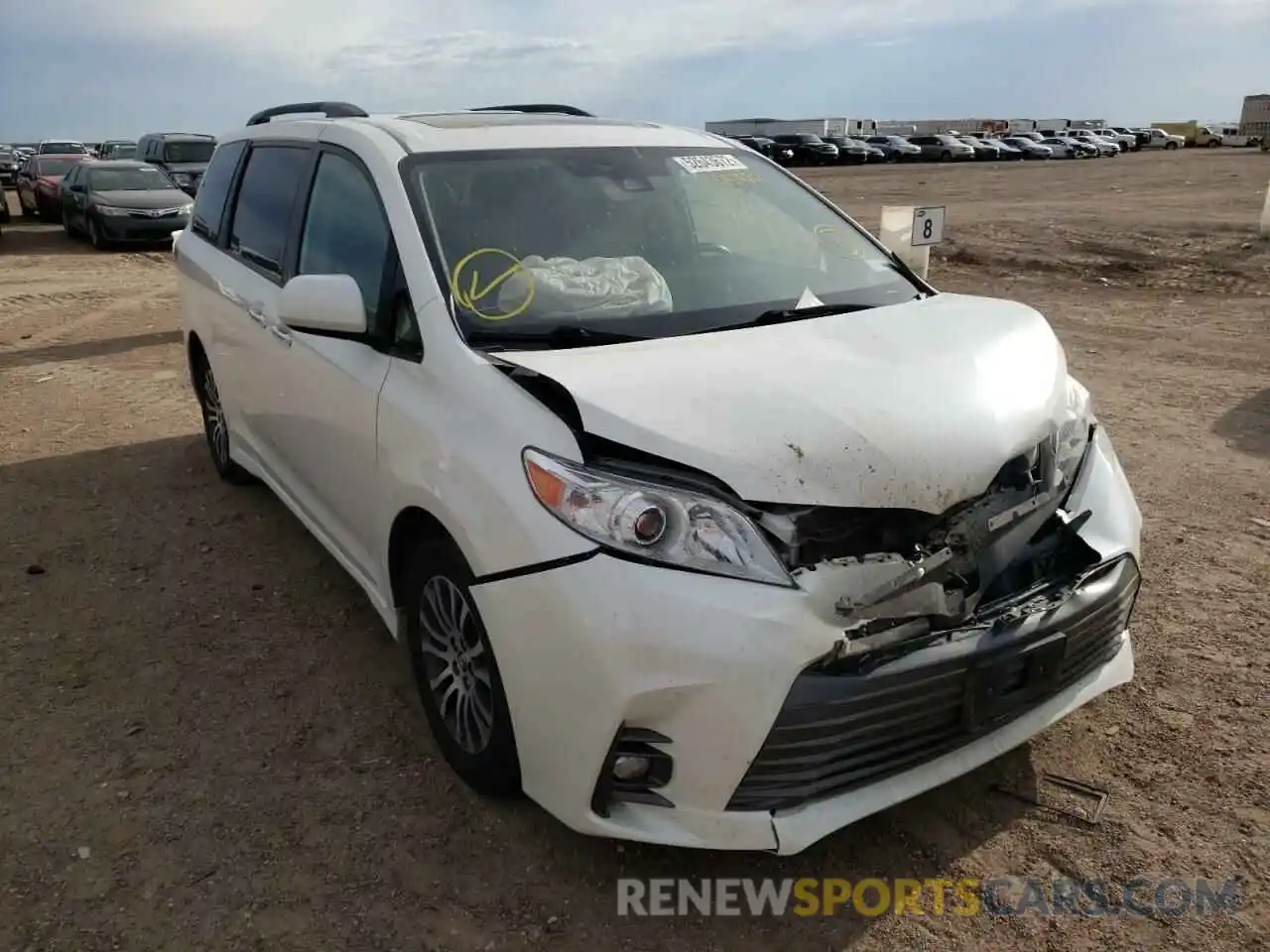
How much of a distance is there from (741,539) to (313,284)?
1592 millimetres

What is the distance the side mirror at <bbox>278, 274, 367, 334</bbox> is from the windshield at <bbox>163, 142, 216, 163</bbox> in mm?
21217

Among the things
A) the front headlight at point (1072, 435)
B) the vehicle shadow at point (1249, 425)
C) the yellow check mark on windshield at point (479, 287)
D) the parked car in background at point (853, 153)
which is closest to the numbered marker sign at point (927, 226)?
the vehicle shadow at point (1249, 425)

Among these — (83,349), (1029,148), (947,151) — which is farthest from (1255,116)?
(83,349)

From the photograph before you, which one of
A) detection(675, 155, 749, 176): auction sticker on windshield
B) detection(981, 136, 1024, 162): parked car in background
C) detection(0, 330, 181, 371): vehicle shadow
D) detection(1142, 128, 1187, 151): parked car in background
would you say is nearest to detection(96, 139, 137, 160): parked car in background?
detection(0, 330, 181, 371): vehicle shadow

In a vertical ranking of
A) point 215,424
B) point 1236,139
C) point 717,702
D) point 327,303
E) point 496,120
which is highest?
point 1236,139

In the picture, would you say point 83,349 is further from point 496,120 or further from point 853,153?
point 853,153

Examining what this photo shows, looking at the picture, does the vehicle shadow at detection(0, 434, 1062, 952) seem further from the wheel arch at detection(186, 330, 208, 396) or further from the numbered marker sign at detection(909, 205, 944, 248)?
the numbered marker sign at detection(909, 205, 944, 248)

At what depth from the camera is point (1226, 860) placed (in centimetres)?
264

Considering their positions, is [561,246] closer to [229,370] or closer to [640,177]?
[640,177]

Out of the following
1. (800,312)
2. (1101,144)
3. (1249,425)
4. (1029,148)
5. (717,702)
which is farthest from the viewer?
(1101,144)

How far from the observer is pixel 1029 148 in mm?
55875

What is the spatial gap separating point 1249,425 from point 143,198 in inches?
654

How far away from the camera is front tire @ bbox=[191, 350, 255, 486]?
5.39 metres

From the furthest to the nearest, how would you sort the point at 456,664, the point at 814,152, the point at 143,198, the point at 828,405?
the point at 814,152 < the point at 143,198 < the point at 456,664 < the point at 828,405
